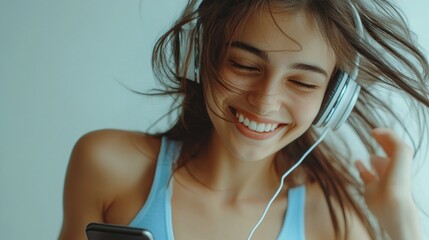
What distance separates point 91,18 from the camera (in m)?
1.22

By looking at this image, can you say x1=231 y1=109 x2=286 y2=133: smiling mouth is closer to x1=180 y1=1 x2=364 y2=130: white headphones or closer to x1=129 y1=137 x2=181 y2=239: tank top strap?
x1=180 y1=1 x2=364 y2=130: white headphones

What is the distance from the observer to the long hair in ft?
2.72

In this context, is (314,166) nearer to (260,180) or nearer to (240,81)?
(260,180)

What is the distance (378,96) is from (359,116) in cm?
6

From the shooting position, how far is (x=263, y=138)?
91 centimetres

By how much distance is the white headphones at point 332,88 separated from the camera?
35.0 inches

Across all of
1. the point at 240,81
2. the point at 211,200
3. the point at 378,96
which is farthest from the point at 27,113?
the point at 378,96

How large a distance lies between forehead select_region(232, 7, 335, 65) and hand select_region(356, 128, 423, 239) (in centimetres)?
32

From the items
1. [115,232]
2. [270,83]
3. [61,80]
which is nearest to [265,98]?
[270,83]

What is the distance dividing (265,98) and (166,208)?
0.28 metres

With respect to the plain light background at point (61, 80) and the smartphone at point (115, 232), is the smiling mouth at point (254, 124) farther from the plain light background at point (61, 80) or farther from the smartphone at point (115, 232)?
the plain light background at point (61, 80)

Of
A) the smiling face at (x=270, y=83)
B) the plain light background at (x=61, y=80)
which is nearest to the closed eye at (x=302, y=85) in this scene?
the smiling face at (x=270, y=83)

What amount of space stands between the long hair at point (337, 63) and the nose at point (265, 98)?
0.04 meters

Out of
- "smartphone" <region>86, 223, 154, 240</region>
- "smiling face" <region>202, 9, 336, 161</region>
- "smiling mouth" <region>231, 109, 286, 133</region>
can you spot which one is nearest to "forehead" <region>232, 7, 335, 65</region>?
"smiling face" <region>202, 9, 336, 161</region>
